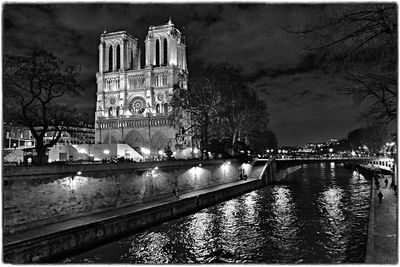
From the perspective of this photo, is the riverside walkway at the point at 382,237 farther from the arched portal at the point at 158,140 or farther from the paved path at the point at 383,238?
the arched portal at the point at 158,140

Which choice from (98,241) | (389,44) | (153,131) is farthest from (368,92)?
(153,131)

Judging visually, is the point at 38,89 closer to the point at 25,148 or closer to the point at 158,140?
the point at 25,148

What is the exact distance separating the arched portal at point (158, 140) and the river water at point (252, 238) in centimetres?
4478

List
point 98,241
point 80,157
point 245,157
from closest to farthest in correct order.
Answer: point 98,241 → point 80,157 → point 245,157

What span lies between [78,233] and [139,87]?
61368mm

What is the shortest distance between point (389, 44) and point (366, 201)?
81.1 feet

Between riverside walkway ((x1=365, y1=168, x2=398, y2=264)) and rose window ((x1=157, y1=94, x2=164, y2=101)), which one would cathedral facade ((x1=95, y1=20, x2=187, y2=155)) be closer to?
rose window ((x1=157, y1=94, x2=164, y2=101))

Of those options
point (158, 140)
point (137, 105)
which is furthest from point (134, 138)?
point (137, 105)

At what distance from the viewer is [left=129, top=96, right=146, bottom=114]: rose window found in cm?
7344

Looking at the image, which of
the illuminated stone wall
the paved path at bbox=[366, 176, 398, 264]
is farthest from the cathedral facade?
the paved path at bbox=[366, 176, 398, 264]

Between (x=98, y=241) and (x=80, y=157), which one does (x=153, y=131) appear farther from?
(x=98, y=241)

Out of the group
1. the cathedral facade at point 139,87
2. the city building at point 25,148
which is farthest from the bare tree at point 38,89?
the cathedral facade at point 139,87

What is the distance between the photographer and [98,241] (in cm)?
1502

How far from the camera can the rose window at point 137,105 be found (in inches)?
2891
